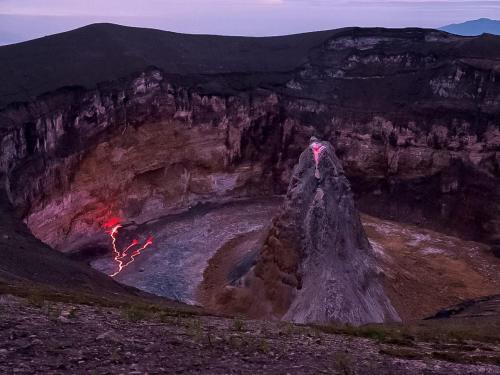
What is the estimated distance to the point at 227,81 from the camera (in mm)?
52844

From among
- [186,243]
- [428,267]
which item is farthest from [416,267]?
[186,243]

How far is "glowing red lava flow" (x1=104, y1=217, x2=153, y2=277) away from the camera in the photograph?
3886cm

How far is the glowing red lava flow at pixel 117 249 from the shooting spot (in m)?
38.9

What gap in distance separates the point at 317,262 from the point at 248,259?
6.31 metres

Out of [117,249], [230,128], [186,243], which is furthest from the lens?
[230,128]

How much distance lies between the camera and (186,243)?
4191 centimetres

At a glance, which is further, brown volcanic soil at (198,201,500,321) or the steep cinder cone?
brown volcanic soil at (198,201,500,321)

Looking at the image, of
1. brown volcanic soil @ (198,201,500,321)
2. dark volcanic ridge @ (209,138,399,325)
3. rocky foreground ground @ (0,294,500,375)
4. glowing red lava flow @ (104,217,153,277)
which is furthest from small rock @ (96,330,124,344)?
glowing red lava flow @ (104,217,153,277)

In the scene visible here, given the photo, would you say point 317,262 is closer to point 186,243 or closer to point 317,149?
point 317,149

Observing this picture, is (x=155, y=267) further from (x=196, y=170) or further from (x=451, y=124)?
(x=451, y=124)

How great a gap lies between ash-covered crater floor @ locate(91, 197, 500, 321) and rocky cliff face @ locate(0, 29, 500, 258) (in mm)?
2690

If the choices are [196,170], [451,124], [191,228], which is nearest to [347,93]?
[451,124]

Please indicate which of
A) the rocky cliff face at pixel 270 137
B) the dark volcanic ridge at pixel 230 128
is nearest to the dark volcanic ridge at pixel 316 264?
the dark volcanic ridge at pixel 230 128

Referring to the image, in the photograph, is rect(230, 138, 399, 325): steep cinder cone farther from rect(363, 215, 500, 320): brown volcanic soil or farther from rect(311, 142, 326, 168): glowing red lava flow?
rect(363, 215, 500, 320): brown volcanic soil
